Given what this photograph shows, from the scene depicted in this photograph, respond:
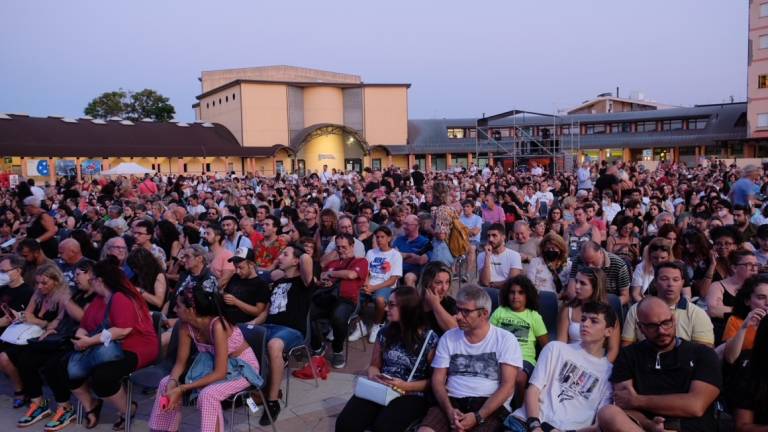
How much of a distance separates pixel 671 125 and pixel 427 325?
42.7 metres

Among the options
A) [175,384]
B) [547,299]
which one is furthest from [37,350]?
[547,299]

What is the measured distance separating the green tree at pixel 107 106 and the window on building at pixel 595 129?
42.7 m

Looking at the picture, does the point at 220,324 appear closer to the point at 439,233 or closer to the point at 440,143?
the point at 439,233

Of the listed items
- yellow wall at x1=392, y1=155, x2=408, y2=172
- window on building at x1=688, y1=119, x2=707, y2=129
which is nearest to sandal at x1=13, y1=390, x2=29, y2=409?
yellow wall at x1=392, y1=155, x2=408, y2=172

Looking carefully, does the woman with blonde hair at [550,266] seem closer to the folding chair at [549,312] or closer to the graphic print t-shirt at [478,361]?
the folding chair at [549,312]

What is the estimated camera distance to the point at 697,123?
39.4 metres

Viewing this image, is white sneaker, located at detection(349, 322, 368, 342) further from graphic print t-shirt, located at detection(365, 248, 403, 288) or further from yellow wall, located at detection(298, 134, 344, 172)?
yellow wall, located at detection(298, 134, 344, 172)

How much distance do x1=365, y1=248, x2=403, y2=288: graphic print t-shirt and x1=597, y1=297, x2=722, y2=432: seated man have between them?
3285 millimetres

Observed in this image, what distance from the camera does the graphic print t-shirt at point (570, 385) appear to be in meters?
3.37

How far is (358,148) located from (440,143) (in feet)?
21.5

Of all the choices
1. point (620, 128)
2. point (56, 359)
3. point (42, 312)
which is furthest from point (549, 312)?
point (620, 128)

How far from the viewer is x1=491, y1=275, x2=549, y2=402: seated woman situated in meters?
4.17

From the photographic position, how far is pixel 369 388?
3.76 metres

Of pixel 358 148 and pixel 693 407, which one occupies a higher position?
pixel 358 148
